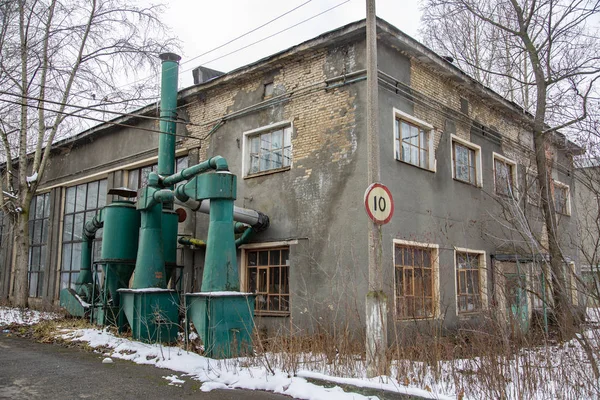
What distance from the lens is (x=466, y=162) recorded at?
1399 centimetres

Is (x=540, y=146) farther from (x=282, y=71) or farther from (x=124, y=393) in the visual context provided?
(x=124, y=393)

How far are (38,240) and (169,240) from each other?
1117 cm

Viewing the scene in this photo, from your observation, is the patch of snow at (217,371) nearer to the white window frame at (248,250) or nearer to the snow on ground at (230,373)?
the snow on ground at (230,373)

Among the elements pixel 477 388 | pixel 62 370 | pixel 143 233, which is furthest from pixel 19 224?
pixel 477 388

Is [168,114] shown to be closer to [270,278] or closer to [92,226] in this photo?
[92,226]

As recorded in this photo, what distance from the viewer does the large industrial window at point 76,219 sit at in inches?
700

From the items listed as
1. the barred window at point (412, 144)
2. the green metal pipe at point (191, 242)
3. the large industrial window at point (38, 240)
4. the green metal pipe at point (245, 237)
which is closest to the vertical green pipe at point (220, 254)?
the green metal pipe at point (245, 237)

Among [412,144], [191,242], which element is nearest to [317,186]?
[412,144]

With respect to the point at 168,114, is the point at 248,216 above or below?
below

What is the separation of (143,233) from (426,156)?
272 inches

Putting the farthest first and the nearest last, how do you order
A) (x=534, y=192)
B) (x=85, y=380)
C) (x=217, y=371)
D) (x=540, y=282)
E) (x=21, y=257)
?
(x=21, y=257), (x=534, y=192), (x=217, y=371), (x=85, y=380), (x=540, y=282)

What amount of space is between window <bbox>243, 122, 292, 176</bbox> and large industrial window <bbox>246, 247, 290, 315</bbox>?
2033mm

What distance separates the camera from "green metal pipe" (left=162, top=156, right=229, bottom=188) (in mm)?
10037

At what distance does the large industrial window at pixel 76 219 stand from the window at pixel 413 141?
10668 millimetres
